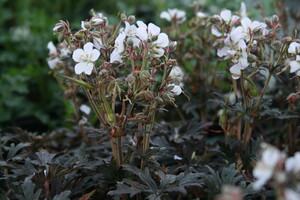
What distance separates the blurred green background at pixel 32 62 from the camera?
8.77ft

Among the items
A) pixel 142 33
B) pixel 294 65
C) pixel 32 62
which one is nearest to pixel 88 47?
pixel 142 33

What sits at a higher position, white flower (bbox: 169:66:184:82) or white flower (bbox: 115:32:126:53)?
white flower (bbox: 115:32:126:53)

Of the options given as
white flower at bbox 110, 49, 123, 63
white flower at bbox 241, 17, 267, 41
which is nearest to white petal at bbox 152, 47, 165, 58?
white flower at bbox 110, 49, 123, 63

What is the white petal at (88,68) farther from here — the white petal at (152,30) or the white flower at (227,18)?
the white flower at (227,18)

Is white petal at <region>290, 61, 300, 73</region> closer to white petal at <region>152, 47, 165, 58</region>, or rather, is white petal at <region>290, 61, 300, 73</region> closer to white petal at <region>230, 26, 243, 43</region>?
white petal at <region>230, 26, 243, 43</region>

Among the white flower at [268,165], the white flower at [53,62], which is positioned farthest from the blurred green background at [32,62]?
the white flower at [268,165]

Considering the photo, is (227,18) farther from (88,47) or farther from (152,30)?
(88,47)

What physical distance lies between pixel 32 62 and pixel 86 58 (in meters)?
1.95

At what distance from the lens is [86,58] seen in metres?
1.23

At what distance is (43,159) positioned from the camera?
4.34 feet

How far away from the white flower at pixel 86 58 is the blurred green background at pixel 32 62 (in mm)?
1160

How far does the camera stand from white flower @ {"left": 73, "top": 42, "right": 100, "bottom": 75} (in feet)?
3.98

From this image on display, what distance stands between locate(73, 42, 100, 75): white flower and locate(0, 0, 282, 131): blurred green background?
3.80 feet

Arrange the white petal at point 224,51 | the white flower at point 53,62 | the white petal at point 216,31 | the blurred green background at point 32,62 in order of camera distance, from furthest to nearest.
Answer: the blurred green background at point 32,62 < the white flower at point 53,62 < the white petal at point 216,31 < the white petal at point 224,51
